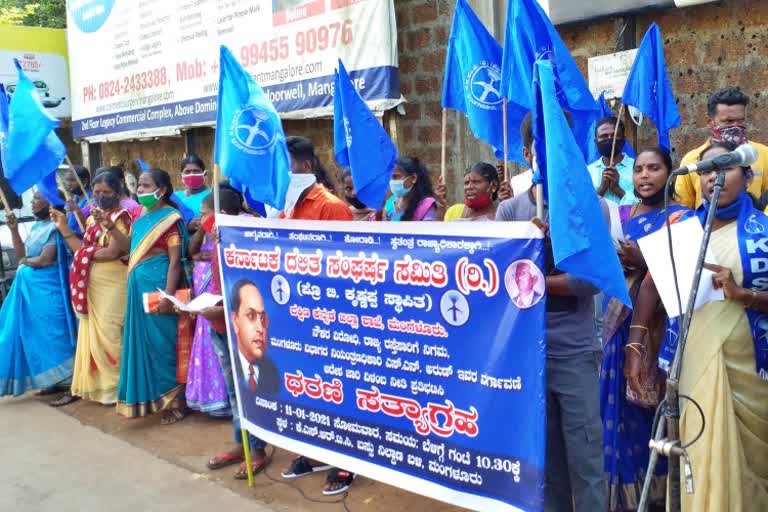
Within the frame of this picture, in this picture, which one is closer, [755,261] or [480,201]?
[755,261]

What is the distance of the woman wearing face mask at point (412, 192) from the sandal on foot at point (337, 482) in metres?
1.55

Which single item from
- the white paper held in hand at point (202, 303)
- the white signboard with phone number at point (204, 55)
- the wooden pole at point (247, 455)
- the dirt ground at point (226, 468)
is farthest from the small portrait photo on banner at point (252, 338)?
the white signboard with phone number at point (204, 55)

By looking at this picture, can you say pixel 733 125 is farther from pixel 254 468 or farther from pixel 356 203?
pixel 254 468

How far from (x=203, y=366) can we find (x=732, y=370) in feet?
12.2

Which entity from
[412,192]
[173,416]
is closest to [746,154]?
[412,192]

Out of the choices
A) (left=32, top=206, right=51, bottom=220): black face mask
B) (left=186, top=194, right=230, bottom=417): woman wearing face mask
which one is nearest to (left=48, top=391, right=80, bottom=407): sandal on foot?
(left=186, top=194, right=230, bottom=417): woman wearing face mask

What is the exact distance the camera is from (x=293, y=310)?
365 centimetres

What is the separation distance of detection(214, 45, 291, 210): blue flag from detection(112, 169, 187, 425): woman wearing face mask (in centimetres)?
171

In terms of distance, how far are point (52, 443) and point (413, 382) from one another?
332 cm

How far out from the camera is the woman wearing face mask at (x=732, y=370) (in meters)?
2.75

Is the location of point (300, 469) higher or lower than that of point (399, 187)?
lower

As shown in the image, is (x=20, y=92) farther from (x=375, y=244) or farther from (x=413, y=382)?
(x=413, y=382)

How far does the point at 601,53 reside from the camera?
5.51m

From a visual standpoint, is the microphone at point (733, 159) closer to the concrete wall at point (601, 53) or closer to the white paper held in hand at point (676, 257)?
the white paper held in hand at point (676, 257)
